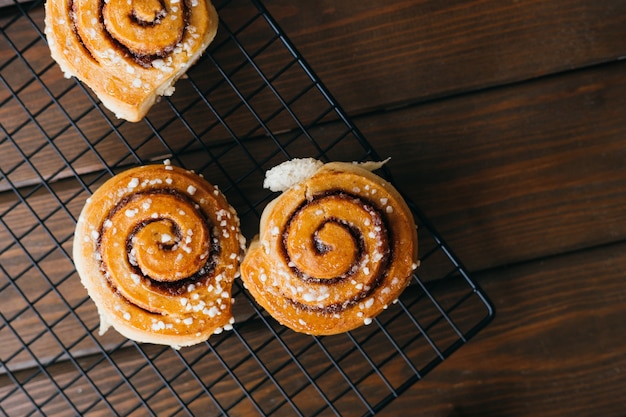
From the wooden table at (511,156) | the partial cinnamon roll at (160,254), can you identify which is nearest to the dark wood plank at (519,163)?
the wooden table at (511,156)

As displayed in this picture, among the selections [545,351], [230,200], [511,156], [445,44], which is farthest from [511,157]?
[230,200]

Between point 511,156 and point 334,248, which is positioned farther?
point 511,156

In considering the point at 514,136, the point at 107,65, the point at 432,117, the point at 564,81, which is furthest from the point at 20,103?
the point at 564,81

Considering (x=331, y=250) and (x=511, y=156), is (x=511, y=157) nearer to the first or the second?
(x=511, y=156)

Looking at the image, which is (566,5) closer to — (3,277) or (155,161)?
(155,161)

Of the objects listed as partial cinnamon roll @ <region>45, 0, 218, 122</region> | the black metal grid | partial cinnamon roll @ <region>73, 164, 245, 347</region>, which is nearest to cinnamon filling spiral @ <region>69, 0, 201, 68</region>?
partial cinnamon roll @ <region>45, 0, 218, 122</region>

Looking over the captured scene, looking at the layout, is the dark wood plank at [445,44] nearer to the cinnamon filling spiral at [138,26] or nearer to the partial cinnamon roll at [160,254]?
the cinnamon filling spiral at [138,26]
